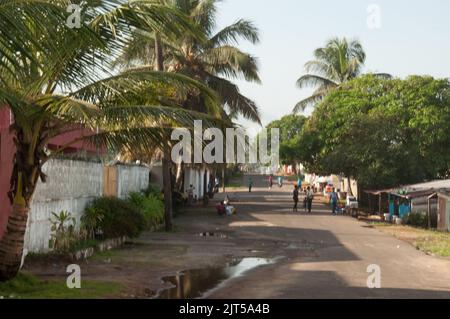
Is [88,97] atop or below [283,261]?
atop

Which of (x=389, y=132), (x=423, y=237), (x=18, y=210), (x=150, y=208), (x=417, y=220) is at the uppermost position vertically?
(x=389, y=132)

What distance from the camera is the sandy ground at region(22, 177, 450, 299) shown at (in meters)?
12.0

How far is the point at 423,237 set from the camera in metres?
23.6

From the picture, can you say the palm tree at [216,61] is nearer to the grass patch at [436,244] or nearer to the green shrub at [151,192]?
the green shrub at [151,192]

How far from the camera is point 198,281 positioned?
13195mm

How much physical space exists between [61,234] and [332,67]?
107 feet

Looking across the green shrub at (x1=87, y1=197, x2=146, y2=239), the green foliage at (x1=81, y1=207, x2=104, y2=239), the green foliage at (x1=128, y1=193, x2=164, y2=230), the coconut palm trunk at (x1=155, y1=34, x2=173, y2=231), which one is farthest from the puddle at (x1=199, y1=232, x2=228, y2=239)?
the green foliage at (x1=81, y1=207, x2=104, y2=239)

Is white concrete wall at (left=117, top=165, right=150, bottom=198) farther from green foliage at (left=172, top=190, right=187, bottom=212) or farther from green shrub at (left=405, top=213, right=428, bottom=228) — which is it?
green shrub at (left=405, top=213, right=428, bottom=228)

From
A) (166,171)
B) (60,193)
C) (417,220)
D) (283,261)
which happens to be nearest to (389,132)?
(417,220)

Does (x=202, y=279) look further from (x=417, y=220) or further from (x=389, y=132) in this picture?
(x=389, y=132)

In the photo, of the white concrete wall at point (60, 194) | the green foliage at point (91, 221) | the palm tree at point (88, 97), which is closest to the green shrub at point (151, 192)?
the white concrete wall at point (60, 194)

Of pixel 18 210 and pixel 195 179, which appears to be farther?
pixel 195 179

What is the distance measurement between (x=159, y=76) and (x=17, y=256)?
3.86 metres
